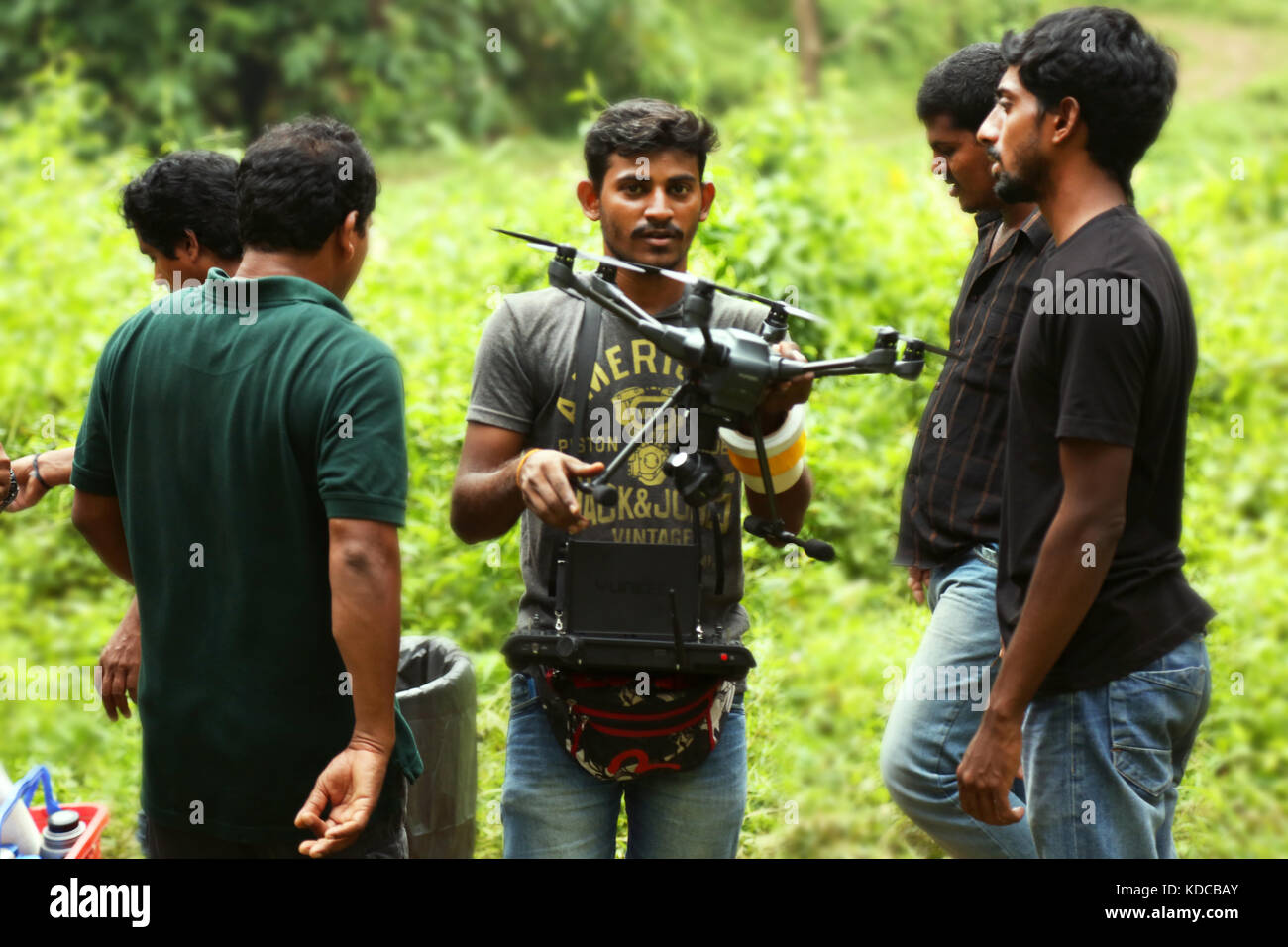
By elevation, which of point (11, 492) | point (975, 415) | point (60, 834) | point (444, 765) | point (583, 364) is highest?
point (583, 364)

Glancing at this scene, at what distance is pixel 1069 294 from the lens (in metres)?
2.39

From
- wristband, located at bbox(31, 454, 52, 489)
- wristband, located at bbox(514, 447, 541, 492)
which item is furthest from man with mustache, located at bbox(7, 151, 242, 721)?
wristband, located at bbox(514, 447, 541, 492)

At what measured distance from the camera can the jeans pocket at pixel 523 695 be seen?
9.18ft

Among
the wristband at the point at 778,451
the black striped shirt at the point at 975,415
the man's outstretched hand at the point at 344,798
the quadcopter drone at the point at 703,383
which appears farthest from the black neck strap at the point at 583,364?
the black striped shirt at the point at 975,415

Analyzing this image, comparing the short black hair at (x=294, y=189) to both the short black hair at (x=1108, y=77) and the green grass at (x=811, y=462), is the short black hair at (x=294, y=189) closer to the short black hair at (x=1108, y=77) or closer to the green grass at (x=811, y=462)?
the short black hair at (x=1108, y=77)

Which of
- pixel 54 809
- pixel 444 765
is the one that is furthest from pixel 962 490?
pixel 54 809

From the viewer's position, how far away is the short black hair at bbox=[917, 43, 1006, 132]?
3164mm

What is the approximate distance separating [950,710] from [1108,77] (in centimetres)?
132

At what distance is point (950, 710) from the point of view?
3045 millimetres

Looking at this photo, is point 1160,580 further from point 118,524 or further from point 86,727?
point 86,727

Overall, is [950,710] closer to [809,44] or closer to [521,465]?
[521,465]

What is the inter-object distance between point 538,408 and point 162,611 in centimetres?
79

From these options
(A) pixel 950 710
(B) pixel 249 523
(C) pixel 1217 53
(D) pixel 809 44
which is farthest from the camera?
(C) pixel 1217 53

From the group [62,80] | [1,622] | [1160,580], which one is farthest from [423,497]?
[62,80]
